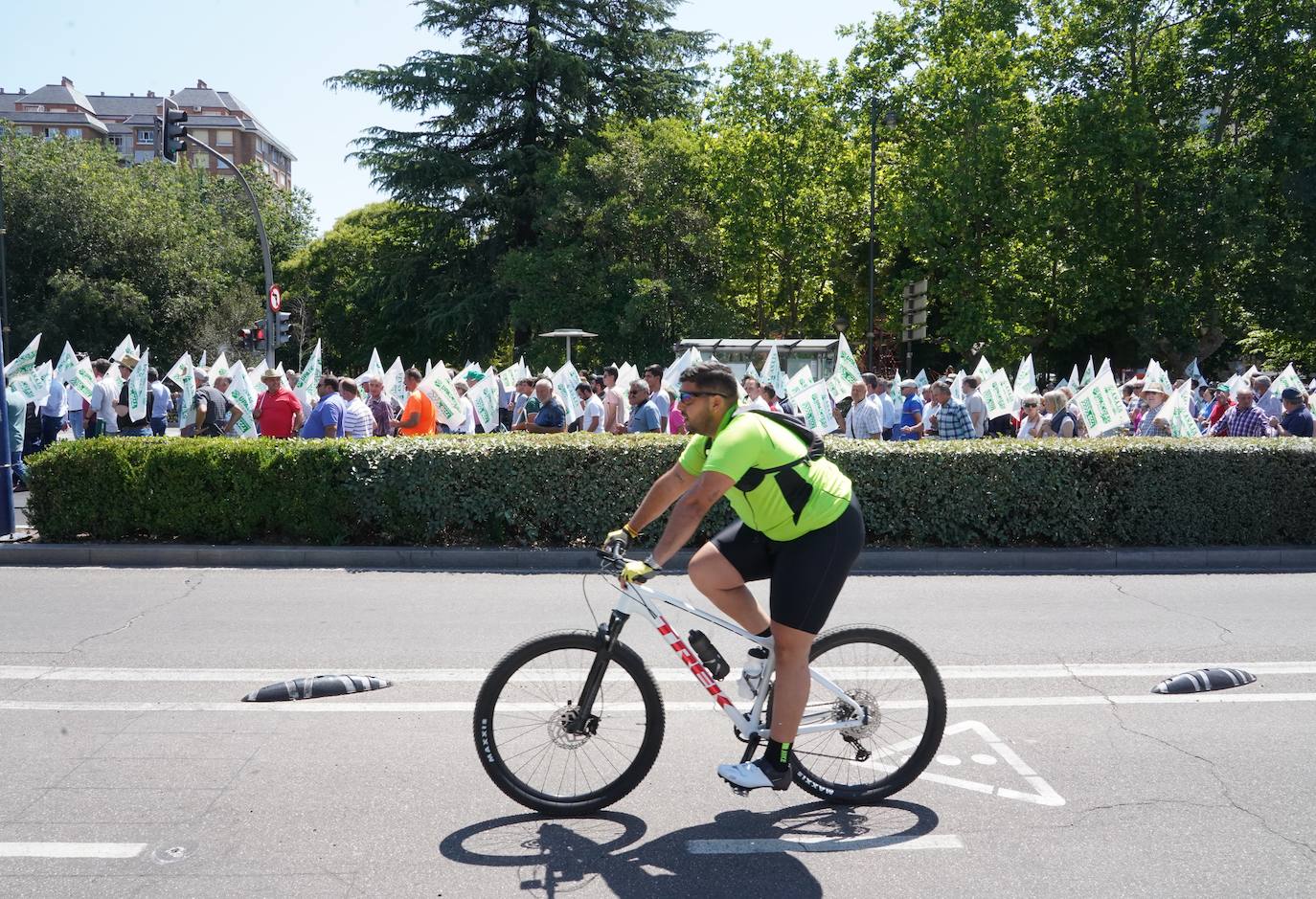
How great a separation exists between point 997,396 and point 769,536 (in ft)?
43.4

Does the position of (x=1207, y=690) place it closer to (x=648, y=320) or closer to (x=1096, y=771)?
(x=1096, y=771)

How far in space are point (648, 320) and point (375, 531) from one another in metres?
25.6

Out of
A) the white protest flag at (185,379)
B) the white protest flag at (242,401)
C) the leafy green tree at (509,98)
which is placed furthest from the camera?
the leafy green tree at (509,98)

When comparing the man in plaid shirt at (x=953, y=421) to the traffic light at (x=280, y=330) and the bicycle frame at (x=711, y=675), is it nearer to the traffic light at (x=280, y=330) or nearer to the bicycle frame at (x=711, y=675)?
the bicycle frame at (x=711, y=675)

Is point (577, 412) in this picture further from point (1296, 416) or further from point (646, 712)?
point (646, 712)

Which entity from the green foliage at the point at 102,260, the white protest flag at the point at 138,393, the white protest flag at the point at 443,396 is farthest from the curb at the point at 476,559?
the green foliage at the point at 102,260

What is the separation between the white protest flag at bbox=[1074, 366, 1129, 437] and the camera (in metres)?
13.8

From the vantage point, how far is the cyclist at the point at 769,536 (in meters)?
3.99

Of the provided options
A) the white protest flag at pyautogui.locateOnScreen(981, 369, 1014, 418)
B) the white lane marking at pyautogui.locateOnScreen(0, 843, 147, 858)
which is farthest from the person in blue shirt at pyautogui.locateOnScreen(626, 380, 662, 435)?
the white lane marking at pyautogui.locateOnScreen(0, 843, 147, 858)

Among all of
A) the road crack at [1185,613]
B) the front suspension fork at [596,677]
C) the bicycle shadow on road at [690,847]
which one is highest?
the front suspension fork at [596,677]

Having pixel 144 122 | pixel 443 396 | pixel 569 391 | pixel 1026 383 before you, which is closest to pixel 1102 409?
pixel 1026 383

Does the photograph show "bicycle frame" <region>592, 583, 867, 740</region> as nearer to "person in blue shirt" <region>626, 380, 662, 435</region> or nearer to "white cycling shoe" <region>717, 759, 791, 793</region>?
"white cycling shoe" <region>717, 759, 791, 793</region>

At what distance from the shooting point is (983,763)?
4887 millimetres

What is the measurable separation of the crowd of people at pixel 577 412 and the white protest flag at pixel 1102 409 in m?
0.21
